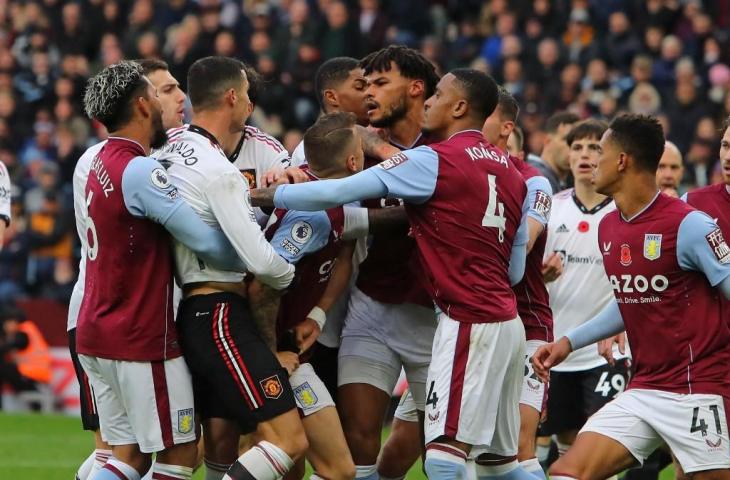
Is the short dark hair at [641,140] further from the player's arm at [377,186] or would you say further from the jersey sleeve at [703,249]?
the player's arm at [377,186]

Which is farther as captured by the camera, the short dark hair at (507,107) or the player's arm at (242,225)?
the short dark hair at (507,107)

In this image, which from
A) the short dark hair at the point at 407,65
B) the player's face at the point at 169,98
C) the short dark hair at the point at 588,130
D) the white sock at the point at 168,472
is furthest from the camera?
the short dark hair at the point at 588,130

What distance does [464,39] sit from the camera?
65.7 ft

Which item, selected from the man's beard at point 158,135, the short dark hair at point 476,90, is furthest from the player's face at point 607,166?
the man's beard at point 158,135

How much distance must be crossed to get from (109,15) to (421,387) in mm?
14941

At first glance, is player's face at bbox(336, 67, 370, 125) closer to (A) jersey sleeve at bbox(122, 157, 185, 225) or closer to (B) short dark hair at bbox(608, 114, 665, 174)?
(B) short dark hair at bbox(608, 114, 665, 174)

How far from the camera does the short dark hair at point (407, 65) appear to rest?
7.92 metres

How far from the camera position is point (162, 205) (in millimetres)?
6762

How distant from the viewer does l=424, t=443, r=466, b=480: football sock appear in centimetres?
698

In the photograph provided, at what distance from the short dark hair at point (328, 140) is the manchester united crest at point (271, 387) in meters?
1.26

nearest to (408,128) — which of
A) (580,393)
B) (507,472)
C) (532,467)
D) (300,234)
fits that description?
(300,234)

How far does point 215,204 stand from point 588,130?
411 centimetres

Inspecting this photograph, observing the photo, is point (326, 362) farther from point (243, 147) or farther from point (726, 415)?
point (726, 415)

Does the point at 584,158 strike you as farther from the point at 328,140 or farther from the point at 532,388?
the point at 328,140
